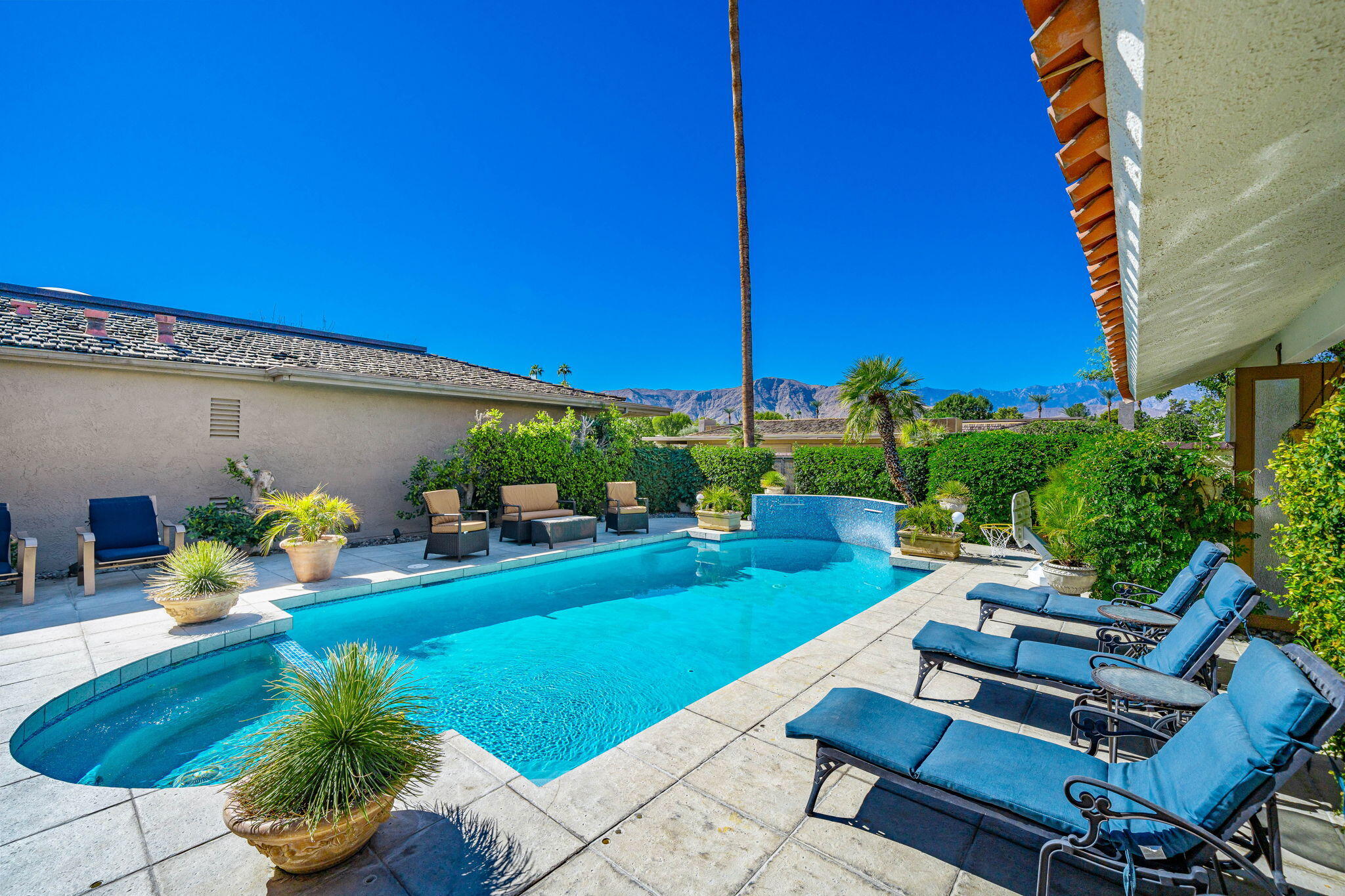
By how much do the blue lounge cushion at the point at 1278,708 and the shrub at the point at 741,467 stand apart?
11.7 metres

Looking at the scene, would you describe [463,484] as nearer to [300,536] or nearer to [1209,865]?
[300,536]

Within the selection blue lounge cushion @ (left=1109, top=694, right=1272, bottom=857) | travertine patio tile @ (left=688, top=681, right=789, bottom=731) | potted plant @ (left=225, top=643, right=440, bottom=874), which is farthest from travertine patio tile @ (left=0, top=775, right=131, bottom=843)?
blue lounge cushion @ (left=1109, top=694, right=1272, bottom=857)

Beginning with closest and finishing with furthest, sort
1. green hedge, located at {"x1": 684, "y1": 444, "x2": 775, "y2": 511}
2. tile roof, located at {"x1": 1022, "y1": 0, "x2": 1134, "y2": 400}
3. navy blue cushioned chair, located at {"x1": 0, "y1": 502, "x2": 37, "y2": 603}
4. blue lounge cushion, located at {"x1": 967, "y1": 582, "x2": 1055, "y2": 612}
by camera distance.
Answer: tile roof, located at {"x1": 1022, "y1": 0, "x2": 1134, "y2": 400}, blue lounge cushion, located at {"x1": 967, "y1": 582, "x2": 1055, "y2": 612}, navy blue cushioned chair, located at {"x1": 0, "y1": 502, "x2": 37, "y2": 603}, green hedge, located at {"x1": 684, "y1": 444, "x2": 775, "y2": 511}

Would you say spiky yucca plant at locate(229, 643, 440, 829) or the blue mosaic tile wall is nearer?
spiky yucca plant at locate(229, 643, 440, 829)

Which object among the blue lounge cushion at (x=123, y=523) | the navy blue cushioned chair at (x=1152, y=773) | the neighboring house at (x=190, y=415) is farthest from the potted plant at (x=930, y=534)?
the blue lounge cushion at (x=123, y=523)

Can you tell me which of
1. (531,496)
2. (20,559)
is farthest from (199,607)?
(531,496)

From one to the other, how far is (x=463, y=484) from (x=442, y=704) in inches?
270

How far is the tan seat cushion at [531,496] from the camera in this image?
10.1m

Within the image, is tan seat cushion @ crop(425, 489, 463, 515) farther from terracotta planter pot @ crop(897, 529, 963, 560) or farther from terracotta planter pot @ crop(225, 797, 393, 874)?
terracotta planter pot @ crop(897, 529, 963, 560)

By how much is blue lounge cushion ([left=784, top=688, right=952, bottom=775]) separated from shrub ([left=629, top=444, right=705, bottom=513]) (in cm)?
1140

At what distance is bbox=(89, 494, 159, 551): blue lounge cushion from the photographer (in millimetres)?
6781

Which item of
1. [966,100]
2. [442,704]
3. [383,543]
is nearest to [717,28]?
[966,100]

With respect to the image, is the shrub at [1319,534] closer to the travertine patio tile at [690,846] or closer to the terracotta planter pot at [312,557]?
the travertine patio tile at [690,846]

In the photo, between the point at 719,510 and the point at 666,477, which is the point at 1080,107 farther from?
the point at 666,477
